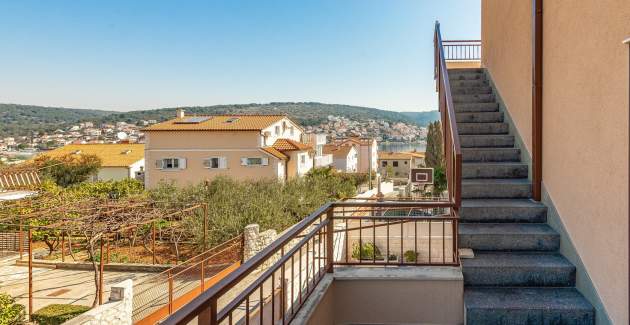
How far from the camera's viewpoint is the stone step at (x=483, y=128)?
15.3ft

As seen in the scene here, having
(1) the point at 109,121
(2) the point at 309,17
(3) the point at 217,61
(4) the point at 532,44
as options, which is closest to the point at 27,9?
(3) the point at 217,61

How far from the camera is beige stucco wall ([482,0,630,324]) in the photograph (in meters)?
2.18

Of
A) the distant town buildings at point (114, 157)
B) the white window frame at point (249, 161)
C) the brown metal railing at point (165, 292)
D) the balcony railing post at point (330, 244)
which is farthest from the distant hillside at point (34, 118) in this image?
the balcony railing post at point (330, 244)

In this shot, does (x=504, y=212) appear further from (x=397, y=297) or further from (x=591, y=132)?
(x=397, y=297)

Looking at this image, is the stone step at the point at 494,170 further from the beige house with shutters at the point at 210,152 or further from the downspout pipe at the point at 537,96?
the beige house with shutters at the point at 210,152

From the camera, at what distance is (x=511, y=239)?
312 cm

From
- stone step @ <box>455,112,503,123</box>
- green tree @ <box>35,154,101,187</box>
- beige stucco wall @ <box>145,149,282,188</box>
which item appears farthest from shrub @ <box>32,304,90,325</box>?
green tree @ <box>35,154,101,187</box>

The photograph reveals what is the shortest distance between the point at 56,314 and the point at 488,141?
7.47 m

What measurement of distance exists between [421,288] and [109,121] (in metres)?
68.0

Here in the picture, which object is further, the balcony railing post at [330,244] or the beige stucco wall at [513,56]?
the beige stucco wall at [513,56]

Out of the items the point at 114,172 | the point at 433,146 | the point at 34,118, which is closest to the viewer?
the point at 433,146

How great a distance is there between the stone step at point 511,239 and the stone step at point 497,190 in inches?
20.1

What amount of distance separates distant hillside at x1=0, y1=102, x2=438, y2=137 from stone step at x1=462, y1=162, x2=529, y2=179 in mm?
33585

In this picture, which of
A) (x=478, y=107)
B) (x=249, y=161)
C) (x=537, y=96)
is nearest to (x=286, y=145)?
(x=249, y=161)
